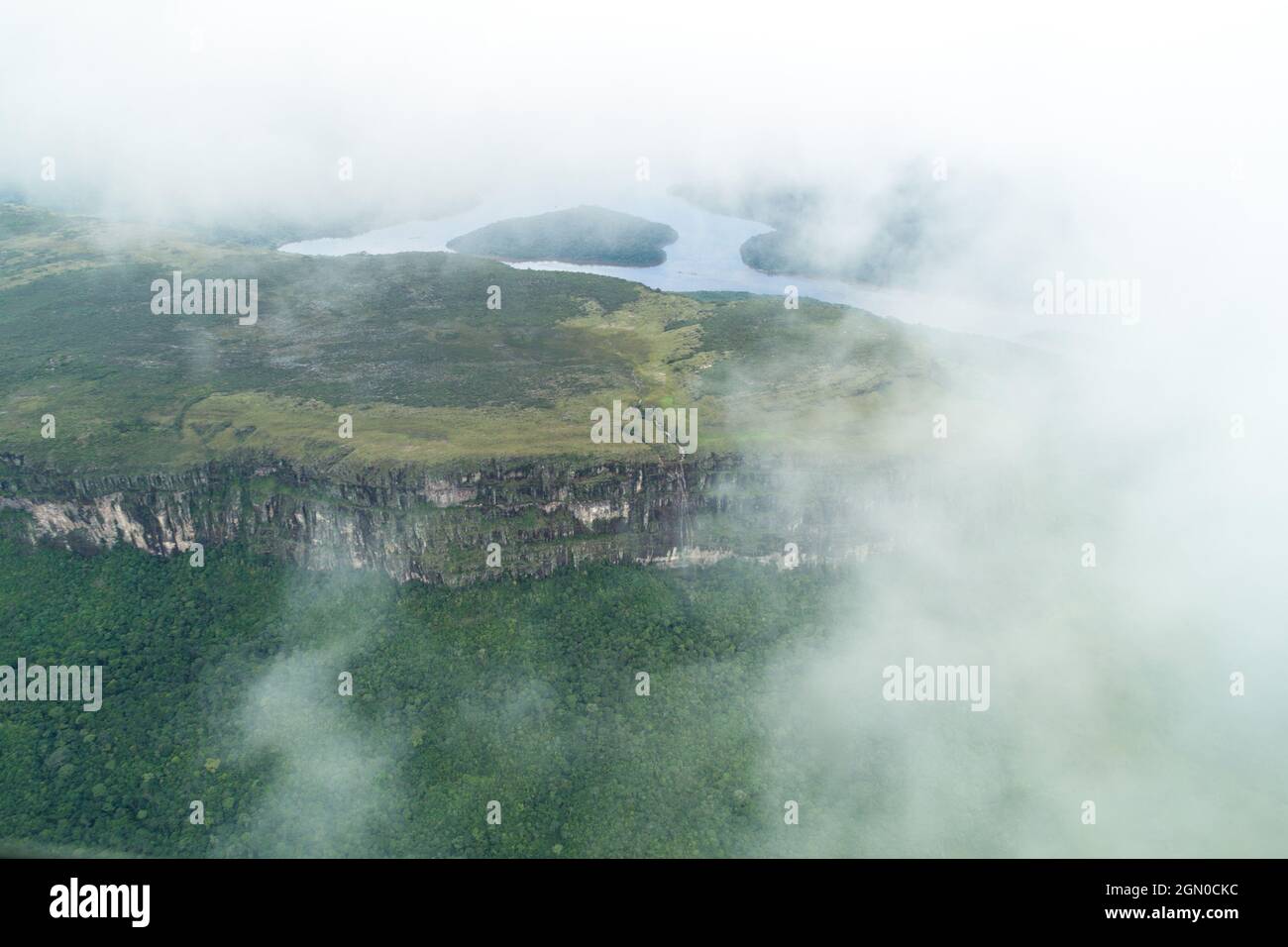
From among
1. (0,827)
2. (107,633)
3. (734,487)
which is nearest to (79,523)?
(107,633)

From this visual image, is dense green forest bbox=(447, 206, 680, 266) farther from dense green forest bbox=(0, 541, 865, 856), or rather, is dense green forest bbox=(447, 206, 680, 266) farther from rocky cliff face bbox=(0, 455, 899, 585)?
dense green forest bbox=(0, 541, 865, 856)

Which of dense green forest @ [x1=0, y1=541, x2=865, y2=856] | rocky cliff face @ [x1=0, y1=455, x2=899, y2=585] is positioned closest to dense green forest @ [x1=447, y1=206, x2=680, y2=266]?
rocky cliff face @ [x1=0, y1=455, x2=899, y2=585]

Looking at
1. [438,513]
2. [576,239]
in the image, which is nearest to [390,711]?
[438,513]

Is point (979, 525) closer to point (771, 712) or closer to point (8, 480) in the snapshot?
point (771, 712)

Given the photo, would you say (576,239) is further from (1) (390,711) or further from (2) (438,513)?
(1) (390,711)

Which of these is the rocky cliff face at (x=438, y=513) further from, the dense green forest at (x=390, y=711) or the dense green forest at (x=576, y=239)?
the dense green forest at (x=576, y=239)

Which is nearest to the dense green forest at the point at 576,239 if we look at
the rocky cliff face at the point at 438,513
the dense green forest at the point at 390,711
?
the rocky cliff face at the point at 438,513
